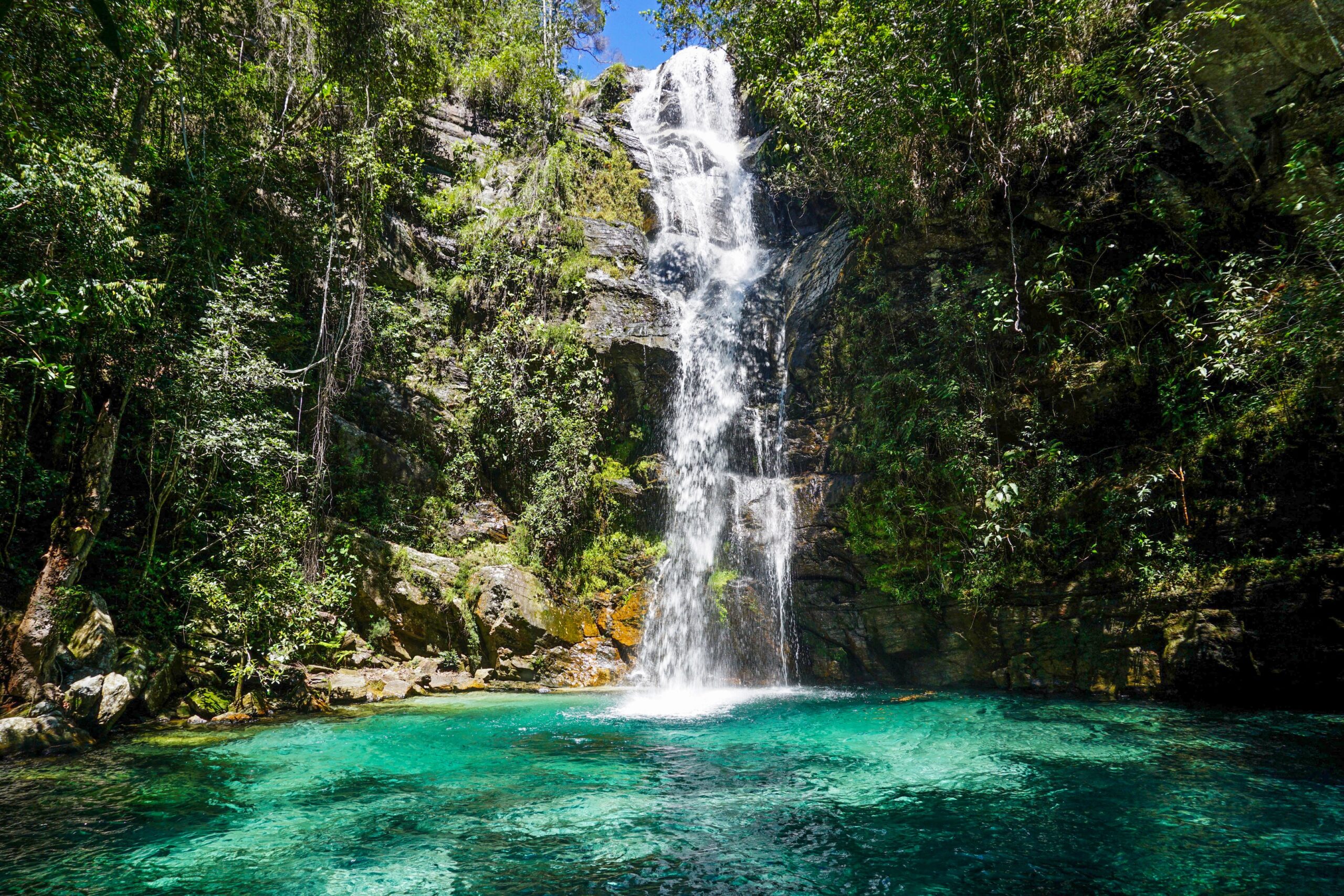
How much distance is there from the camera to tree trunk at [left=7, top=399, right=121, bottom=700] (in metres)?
6.21

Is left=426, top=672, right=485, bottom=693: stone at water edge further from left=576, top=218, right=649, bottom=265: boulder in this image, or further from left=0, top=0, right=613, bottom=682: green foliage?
left=576, top=218, right=649, bottom=265: boulder

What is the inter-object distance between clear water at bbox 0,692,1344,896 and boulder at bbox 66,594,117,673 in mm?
1010

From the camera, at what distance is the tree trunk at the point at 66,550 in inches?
244

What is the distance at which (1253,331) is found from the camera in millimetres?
7055

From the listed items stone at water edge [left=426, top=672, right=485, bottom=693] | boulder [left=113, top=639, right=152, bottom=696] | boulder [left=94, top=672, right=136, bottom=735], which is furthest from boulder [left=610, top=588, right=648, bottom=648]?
boulder [left=94, top=672, right=136, bottom=735]

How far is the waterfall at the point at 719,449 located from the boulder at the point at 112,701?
6870 millimetres

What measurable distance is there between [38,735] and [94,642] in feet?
3.56

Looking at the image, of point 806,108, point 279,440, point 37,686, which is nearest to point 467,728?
point 37,686

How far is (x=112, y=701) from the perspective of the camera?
6.53 metres

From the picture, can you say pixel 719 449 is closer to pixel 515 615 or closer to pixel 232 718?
pixel 515 615

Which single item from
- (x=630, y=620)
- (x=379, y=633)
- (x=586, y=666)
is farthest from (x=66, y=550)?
(x=630, y=620)

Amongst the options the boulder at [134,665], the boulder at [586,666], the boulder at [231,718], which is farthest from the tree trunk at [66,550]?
the boulder at [586,666]

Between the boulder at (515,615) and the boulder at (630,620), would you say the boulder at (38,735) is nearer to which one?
the boulder at (515,615)

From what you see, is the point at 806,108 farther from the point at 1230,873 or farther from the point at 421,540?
the point at 1230,873
